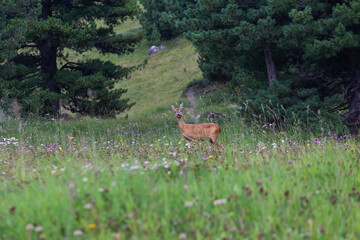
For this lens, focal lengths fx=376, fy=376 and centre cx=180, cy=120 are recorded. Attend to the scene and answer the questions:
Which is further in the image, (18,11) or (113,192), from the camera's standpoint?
(18,11)

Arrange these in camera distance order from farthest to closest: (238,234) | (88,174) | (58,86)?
(58,86)
(88,174)
(238,234)

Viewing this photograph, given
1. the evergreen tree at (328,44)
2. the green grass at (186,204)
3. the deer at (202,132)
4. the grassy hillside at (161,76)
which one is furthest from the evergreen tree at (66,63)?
the green grass at (186,204)

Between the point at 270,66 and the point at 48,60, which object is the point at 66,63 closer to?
the point at 48,60

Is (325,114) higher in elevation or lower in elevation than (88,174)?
lower

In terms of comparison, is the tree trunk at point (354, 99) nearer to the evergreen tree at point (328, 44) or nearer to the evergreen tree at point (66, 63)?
the evergreen tree at point (328, 44)

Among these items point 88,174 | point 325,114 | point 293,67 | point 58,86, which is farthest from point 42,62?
point 88,174

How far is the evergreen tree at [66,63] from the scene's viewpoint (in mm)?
13414

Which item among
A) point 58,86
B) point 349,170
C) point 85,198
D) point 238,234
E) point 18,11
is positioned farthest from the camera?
point 58,86

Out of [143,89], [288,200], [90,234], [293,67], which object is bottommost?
[143,89]

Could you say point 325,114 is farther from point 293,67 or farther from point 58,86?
point 58,86

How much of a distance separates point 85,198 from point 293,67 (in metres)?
7.74

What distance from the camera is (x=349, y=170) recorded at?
13.3 ft

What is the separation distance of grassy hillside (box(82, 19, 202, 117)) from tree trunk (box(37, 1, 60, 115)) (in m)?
6.64

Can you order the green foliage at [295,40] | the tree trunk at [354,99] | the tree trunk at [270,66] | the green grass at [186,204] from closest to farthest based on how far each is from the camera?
the green grass at [186,204]
the green foliage at [295,40]
the tree trunk at [354,99]
the tree trunk at [270,66]
